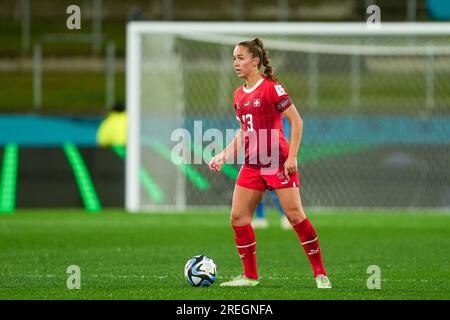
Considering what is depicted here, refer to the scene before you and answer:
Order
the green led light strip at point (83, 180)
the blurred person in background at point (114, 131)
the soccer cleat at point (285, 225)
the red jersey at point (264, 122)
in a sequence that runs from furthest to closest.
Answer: the blurred person in background at point (114, 131)
the green led light strip at point (83, 180)
the soccer cleat at point (285, 225)
the red jersey at point (264, 122)

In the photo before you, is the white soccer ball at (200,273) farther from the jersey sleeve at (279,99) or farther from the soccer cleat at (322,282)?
the jersey sleeve at (279,99)

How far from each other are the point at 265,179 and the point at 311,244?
0.62 meters

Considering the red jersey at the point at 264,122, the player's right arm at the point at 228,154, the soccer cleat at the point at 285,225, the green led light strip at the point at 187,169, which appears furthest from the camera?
the green led light strip at the point at 187,169

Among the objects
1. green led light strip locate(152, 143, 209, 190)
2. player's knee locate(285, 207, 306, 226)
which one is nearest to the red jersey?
player's knee locate(285, 207, 306, 226)

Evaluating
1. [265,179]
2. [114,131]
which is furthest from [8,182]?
[265,179]

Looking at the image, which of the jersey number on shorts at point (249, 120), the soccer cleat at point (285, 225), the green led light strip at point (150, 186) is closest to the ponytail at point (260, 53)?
the jersey number on shorts at point (249, 120)

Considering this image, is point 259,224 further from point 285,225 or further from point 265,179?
point 265,179

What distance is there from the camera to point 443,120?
19.6 metres

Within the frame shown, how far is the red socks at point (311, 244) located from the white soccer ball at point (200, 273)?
0.77m

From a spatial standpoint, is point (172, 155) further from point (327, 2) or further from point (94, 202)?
point (327, 2)

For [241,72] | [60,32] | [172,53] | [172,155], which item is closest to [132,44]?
[172,53]

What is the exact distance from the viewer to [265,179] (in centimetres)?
880

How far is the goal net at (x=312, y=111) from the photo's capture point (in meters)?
18.5
